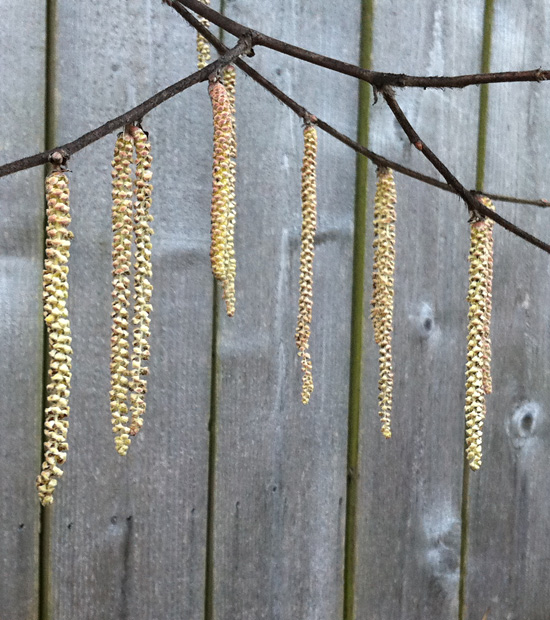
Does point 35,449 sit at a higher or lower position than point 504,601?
higher

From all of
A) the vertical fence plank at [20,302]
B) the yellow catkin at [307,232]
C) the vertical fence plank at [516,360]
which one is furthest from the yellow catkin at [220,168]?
the vertical fence plank at [516,360]

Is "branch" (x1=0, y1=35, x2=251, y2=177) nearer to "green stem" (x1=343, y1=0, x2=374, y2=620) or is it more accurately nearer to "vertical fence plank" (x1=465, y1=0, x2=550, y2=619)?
A: "green stem" (x1=343, y1=0, x2=374, y2=620)

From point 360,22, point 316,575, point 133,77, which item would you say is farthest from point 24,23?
point 316,575

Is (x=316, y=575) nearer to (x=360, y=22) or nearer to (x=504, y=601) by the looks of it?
(x=504, y=601)

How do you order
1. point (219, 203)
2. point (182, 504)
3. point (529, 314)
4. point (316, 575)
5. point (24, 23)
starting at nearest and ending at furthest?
1. point (219, 203)
2. point (24, 23)
3. point (182, 504)
4. point (316, 575)
5. point (529, 314)

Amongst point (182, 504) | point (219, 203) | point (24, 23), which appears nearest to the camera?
point (219, 203)

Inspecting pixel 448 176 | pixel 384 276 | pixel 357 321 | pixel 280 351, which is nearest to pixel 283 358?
pixel 280 351
